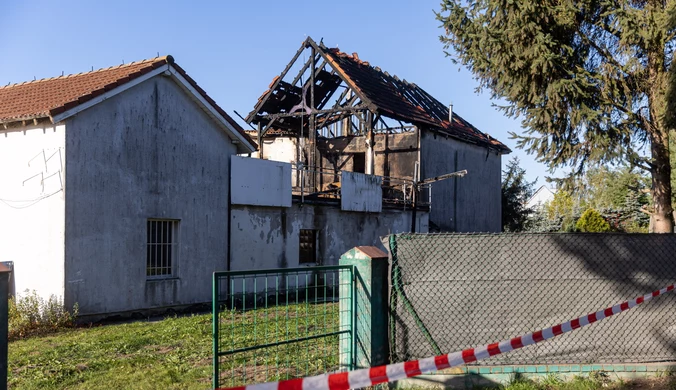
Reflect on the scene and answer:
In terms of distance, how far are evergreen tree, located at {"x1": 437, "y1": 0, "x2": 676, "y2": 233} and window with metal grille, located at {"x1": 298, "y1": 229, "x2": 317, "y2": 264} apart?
23.1ft

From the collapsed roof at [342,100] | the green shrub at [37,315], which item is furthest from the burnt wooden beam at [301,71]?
the green shrub at [37,315]

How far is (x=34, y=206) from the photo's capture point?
13500 mm

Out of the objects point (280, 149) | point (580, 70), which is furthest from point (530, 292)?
point (280, 149)

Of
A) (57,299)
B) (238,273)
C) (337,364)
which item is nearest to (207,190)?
(57,299)

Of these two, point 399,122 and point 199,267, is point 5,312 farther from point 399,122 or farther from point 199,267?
point 399,122

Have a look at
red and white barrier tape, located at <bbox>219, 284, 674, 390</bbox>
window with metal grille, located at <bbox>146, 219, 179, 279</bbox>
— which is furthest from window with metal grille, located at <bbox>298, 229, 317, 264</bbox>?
red and white barrier tape, located at <bbox>219, 284, 674, 390</bbox>

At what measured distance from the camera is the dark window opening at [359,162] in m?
26.2

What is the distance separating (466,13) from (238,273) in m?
11.6

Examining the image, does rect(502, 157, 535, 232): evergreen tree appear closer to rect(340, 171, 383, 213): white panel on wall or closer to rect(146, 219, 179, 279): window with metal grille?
rect(340, 171, 383, 213): white panel on wall

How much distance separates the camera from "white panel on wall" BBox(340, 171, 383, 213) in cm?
2033

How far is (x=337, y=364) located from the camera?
723 cm

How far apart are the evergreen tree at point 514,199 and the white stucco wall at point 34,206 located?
25913 mm

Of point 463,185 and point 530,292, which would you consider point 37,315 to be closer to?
point 530,292

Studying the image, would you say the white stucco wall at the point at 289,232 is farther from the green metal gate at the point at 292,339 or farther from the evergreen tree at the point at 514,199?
the evergreen tree at the point at 514,199
